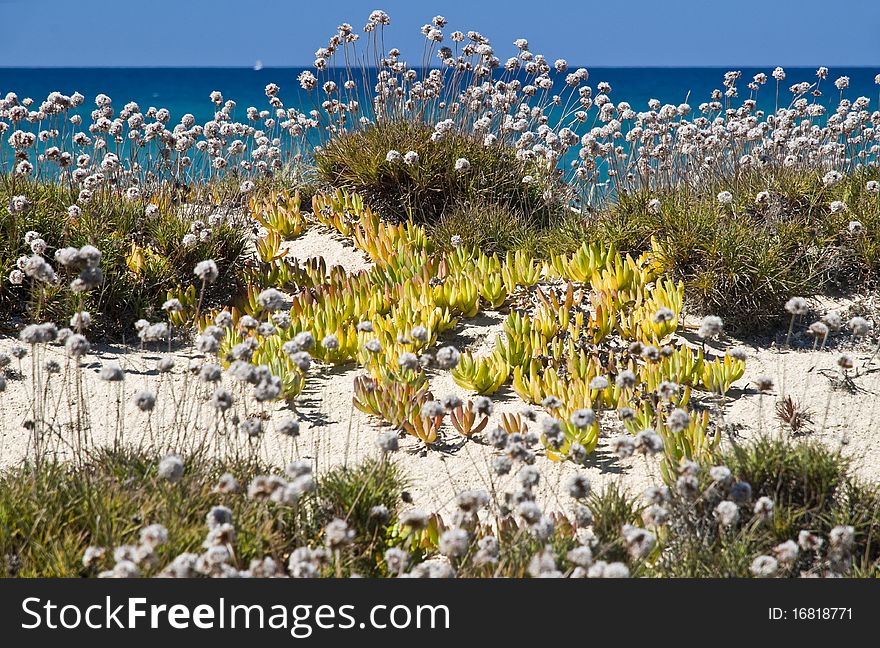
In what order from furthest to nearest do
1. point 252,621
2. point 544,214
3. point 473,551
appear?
point 544,214, point 473,551, point 252,621

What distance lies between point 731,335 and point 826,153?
391 cm

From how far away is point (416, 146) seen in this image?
28.8ft

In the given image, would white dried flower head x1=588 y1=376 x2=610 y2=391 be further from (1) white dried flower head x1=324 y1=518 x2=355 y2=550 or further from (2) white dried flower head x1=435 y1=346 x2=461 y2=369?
(1) white dried flower head x1=324 y1=518 x2=355 y2=550

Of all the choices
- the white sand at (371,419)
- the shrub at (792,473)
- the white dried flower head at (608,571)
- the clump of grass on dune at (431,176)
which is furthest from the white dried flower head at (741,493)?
the clump of grass on dune at (431,176)

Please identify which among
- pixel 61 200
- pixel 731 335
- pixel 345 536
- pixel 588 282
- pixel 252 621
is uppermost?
pixel 61 200

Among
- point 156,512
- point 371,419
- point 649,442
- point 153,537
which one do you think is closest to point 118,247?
point 371,419

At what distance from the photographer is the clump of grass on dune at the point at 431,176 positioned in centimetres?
877

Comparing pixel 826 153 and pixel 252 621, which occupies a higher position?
pixel 826 153

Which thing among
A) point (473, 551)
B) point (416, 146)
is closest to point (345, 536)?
point (473, 551)

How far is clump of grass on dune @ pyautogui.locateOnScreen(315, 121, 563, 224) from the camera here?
8766mm

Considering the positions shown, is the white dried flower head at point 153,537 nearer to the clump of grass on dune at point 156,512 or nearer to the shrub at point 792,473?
the clump of grass on dune at point 156,512

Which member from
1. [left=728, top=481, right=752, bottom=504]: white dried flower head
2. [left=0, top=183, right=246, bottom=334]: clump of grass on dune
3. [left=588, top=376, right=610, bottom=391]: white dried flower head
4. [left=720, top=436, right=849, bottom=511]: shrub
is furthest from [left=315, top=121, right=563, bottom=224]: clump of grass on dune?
[left=728, top=481, right=752, bottom=504]: white dried flower head

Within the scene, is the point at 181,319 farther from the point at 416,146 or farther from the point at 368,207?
the point at 416,146

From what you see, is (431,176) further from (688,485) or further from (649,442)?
(688,485)
